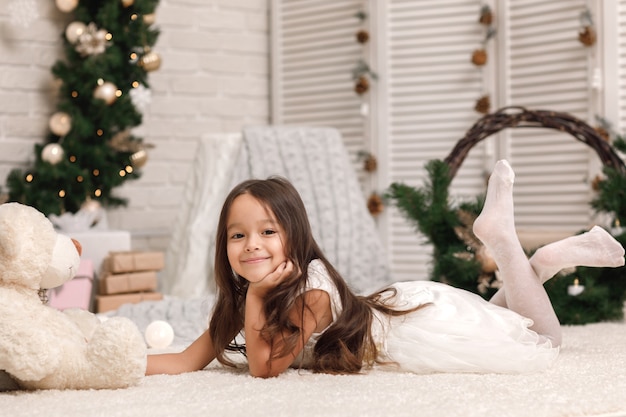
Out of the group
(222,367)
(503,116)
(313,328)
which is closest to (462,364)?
(313,328)

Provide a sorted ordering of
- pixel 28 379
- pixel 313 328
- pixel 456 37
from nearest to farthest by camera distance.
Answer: pixel 28 379
pixel 313 328
pixel 456 37

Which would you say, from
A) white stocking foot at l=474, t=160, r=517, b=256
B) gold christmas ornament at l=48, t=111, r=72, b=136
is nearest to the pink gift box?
gold christmas ornament at l=48, t=111, r=72, b=136

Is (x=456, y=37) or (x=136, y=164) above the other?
(x=456, y=37)

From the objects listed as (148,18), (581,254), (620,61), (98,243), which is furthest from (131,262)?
(620,61)

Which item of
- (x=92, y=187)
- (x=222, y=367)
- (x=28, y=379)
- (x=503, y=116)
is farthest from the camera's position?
(x=92, y=187)

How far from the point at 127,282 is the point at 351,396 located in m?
1.64

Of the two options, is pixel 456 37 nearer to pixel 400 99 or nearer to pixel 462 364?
pixel 400 99

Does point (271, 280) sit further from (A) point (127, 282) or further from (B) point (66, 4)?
(B) point (66, 4)

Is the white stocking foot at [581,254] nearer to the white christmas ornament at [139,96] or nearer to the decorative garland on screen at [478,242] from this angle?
the decorative garland on screen at [478,242]

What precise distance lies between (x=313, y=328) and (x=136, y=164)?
205 cm

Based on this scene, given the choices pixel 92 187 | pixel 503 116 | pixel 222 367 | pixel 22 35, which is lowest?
pixel 222 367

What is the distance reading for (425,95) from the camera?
3.85m

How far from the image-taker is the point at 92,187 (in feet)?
11.1

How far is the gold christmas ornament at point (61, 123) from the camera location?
11.1ft
